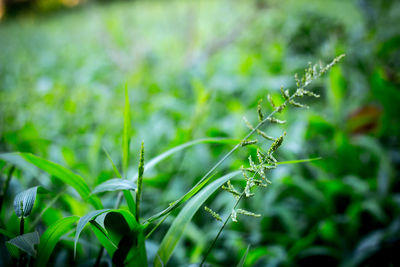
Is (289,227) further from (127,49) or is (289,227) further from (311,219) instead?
(127,49)

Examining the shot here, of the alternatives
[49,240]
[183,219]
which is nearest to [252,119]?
[183,219]

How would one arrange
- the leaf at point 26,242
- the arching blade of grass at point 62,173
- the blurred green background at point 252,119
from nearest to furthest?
the leaf at point 26,242, the arching blade of grass at point 62,173, the blurred green background at point 252,119

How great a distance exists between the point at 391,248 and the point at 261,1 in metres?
2.98

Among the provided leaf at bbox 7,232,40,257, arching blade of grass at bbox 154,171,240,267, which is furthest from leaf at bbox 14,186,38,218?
arching blade of grass at bbox 154,171,240,267

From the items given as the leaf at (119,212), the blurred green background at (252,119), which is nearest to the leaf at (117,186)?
the leaf at (119,212)

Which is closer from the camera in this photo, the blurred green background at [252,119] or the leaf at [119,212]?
the leaf at [119,212]

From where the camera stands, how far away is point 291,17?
2717 millimetres

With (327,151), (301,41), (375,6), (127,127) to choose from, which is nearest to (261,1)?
(301,41)

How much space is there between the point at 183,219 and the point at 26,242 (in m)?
0.25

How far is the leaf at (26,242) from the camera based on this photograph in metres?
0.39

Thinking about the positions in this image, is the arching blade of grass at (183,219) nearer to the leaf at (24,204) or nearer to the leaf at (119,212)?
the leaf at (119,212)

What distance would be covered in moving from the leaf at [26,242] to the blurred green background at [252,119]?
0.93 feet

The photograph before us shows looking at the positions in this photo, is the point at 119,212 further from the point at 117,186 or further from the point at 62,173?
the point at 62,173

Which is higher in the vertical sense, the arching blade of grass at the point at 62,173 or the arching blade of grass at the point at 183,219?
the arching blade of grass at the point at 62,173
